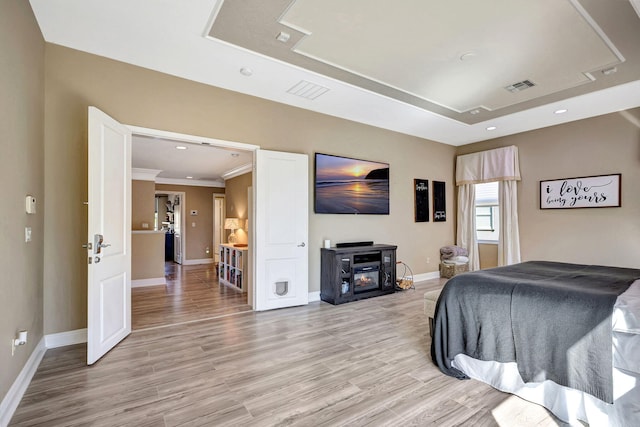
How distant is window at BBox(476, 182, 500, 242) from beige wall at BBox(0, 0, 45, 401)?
269 inches

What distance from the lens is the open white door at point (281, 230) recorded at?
411 centimetres

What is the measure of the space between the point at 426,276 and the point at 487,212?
193 cm

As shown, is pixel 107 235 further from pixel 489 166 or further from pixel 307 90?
pixel 489 166

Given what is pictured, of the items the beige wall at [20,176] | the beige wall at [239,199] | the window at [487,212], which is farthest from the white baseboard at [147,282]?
the window at [487,212]

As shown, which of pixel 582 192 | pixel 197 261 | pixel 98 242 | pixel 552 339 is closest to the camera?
pixel 552 339

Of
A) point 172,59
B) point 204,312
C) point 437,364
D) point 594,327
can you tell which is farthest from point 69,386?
point 594,327

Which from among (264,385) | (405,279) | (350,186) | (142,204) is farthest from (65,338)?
(405,279)

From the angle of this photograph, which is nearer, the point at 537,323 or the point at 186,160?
the point at 537,323

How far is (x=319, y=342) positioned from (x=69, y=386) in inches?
77.7

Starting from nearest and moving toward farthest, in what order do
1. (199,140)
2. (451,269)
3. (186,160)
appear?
(199,140)
(451,269)
(186,160)

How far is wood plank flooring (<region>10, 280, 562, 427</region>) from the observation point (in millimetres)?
1892

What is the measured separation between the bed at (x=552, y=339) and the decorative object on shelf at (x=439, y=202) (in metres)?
3.75

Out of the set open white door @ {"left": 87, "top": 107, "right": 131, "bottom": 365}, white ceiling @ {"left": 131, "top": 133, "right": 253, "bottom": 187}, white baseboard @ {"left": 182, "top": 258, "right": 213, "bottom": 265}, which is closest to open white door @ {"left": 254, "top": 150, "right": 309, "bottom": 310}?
white ceiling @ {"left": 131, "top": 133, "right": 253, "bottom": 187}

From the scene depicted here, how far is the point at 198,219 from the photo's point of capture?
962cm
